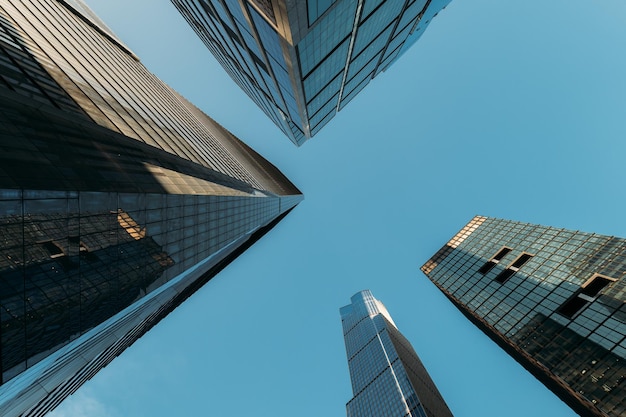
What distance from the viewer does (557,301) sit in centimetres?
4934

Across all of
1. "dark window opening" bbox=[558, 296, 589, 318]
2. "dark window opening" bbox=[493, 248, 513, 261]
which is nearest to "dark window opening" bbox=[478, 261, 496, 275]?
"dark window opening" bbox=[493, 248, 513, 261]

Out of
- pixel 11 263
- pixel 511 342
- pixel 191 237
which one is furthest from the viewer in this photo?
pixel 511 342

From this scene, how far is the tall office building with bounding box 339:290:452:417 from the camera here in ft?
360

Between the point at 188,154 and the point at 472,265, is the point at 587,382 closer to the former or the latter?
the point at 472,265

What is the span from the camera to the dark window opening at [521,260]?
62.5m

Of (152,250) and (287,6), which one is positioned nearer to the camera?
(287,6)

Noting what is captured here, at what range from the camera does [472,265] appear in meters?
72.2

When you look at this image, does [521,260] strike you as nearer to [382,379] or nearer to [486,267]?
[486,267]

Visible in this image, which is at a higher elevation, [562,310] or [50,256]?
[562,310]

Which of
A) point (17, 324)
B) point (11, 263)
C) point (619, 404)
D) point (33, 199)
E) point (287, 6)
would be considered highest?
point (287, 6)

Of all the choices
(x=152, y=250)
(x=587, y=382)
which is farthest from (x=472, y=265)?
(x=152, y=250)

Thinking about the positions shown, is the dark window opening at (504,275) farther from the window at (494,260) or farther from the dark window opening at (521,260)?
the window at (494,260)

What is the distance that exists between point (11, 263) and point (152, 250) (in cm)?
1044

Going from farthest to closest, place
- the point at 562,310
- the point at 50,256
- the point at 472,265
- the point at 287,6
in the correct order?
→ the point at 472,265, the point at 562,310, the point at 287,6, the point at 50,256
